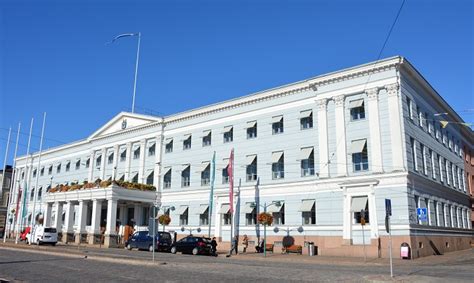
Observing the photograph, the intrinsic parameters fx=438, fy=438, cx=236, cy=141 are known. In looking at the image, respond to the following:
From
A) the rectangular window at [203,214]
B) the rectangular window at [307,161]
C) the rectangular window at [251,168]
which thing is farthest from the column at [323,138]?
the rectangular window at [203,214]

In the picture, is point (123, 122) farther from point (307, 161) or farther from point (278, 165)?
point (307, 161)

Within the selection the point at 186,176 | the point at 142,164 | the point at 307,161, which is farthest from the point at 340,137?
the point at 142,164

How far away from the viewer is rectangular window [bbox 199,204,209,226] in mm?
44281

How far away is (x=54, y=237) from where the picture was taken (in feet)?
148

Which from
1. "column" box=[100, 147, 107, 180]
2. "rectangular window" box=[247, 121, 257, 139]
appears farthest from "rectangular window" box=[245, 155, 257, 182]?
"column" box=[100, 147, 107, 180]

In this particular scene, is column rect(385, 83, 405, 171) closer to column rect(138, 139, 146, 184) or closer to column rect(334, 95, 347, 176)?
column rect(334, 95, 347, 176)

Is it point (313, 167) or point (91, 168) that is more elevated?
point (91, 168)

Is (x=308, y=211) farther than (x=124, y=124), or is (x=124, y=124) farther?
(x=124, y=124)

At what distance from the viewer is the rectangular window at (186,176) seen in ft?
156

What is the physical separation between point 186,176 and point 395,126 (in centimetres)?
2351

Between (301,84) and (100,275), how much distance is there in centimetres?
2643

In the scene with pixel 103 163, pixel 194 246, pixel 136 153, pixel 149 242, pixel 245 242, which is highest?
pixel 136 153

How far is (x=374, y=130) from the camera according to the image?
33.8 m

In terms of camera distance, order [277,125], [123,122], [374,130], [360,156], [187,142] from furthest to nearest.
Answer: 1. [123,122]
2. [187,142]
3. [277,125]
4. [360,156]
5. [374,130]
